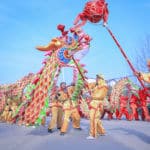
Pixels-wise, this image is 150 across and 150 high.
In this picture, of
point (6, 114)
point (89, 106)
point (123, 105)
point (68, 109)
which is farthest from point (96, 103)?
point (123, 105)

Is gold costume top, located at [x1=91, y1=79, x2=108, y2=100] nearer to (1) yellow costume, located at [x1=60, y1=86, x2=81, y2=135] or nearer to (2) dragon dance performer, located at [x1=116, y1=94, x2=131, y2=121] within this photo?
(1) yellow costume, located at [x1=60, y1=86, x2=81, y2=135]

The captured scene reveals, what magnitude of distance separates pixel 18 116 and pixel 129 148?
30.2 feet

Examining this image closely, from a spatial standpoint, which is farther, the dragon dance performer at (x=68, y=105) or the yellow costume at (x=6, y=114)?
the yellow costume at (x=6, y=114)

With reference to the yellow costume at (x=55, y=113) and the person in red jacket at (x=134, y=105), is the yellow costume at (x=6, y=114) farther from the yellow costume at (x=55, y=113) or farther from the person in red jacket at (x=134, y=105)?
the person in red jacket at (x=134, y=105)

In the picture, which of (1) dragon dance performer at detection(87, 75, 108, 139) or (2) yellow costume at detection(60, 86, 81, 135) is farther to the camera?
(2) yellow costume at detection(60, 86, 81, 135)

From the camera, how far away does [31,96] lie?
13359 millimetres

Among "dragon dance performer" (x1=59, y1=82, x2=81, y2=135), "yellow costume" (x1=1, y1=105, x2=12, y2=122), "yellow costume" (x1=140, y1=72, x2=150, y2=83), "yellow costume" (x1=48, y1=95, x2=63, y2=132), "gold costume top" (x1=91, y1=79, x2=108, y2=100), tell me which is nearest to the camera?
"yellow costume" (x1=140, y1=72, x2=150, y2=83)

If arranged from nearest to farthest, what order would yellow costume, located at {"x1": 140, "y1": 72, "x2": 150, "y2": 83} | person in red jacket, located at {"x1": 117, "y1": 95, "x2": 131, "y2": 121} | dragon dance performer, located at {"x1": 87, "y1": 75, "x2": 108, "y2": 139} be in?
yellow costume, located at {"x1": 140, "y1": 72, "x2": 150, "y2": 83}
dragon dance performer, located at {"x1": 87, "y1": 75, "x2": 108, "y2": 139}
person in red jacket, located at {"x1": 117, "y1": 95, "x2": 131, "y2": 121}

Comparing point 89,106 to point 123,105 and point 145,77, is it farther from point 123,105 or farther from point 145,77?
point 123,105

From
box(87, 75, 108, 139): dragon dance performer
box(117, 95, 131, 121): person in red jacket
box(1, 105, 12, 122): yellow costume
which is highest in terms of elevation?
box(117, 95, 131, 121): person in red jacket

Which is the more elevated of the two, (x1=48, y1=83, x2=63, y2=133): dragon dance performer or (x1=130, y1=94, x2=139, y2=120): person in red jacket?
(x1=130, y1=94, x2=139, y2=120): person in red jacket

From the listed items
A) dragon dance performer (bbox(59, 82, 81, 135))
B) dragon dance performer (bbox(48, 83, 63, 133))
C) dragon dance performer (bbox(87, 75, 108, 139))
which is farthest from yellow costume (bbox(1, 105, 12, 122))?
dragon dance performer (bbox(87, 75, 108, 139))

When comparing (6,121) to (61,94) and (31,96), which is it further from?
(61,94)

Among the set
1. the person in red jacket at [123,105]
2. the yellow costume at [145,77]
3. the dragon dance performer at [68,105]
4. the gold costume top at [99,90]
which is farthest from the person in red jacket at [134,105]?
the yellow costume at [145,77]
